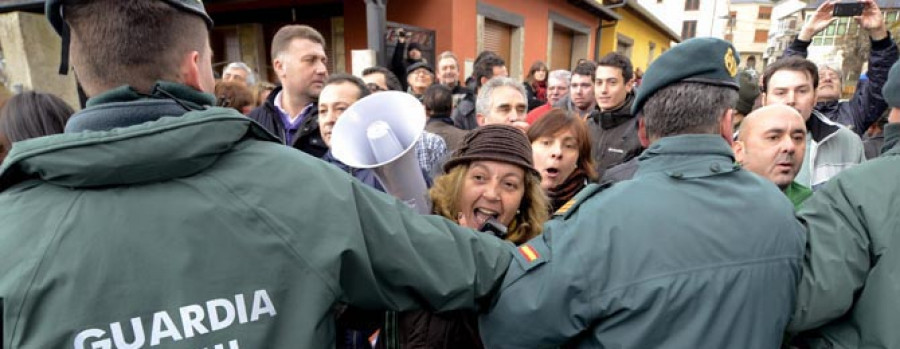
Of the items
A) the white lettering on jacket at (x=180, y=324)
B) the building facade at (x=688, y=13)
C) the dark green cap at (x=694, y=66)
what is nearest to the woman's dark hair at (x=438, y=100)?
the dark green cap at (x=694, y=66)

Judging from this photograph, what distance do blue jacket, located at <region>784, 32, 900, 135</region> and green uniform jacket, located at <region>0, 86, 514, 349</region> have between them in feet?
13.4

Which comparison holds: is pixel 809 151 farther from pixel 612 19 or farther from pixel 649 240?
pixel 612 19

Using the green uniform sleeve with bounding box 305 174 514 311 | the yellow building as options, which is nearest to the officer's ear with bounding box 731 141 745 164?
the green uniform sleeve with bounding box 305 174 514 311

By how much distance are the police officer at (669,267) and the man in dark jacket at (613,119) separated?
2103 mm

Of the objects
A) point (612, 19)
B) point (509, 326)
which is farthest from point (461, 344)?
point (612, 19)

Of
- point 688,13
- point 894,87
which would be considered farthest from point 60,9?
point 688,13

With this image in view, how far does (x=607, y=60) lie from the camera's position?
3.96 m

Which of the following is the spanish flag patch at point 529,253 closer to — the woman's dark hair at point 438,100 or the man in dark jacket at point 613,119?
the man in dark jacket at point 613,119

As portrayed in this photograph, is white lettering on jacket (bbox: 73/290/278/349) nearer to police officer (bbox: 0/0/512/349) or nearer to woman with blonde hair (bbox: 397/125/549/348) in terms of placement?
police officer (bbox: 0/0/512/349)

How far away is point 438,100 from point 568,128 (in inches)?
58.3

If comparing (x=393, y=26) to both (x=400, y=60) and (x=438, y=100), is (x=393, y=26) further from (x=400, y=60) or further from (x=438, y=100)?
(x=438, y=100)

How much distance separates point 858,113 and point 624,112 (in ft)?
6.21

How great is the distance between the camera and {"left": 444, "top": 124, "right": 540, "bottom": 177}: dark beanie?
193cm

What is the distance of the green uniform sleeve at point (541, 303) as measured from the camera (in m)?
1.19
